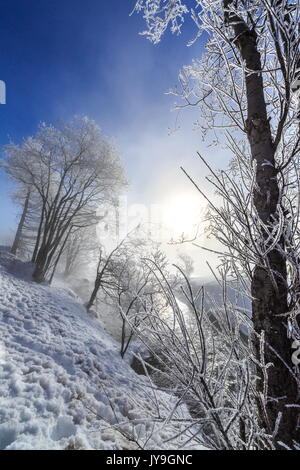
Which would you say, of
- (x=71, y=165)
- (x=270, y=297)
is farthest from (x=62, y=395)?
(x=71, y=165)

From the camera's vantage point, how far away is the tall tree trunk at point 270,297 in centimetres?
134

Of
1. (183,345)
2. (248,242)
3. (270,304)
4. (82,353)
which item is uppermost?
(248,242)

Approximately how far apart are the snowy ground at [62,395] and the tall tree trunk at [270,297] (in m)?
0.54

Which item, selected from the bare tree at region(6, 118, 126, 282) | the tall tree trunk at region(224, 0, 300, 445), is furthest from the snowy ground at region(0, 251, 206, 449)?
the bare tree at region(6, 118, 126, 282)

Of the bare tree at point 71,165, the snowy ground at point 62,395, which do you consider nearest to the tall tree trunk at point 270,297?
the snowy ground at point 62,395

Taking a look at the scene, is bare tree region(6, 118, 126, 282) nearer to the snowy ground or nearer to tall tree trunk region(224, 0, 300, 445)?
the snowy ground

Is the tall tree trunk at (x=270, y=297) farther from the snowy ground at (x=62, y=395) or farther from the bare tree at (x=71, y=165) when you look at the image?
the bare tree at (x=71, y=165)

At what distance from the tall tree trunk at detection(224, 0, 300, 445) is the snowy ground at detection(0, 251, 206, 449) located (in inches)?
21.4

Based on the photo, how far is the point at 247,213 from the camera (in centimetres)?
143

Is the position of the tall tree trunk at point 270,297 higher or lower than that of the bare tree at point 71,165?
lower

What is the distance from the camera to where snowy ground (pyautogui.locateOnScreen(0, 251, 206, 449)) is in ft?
10.2
